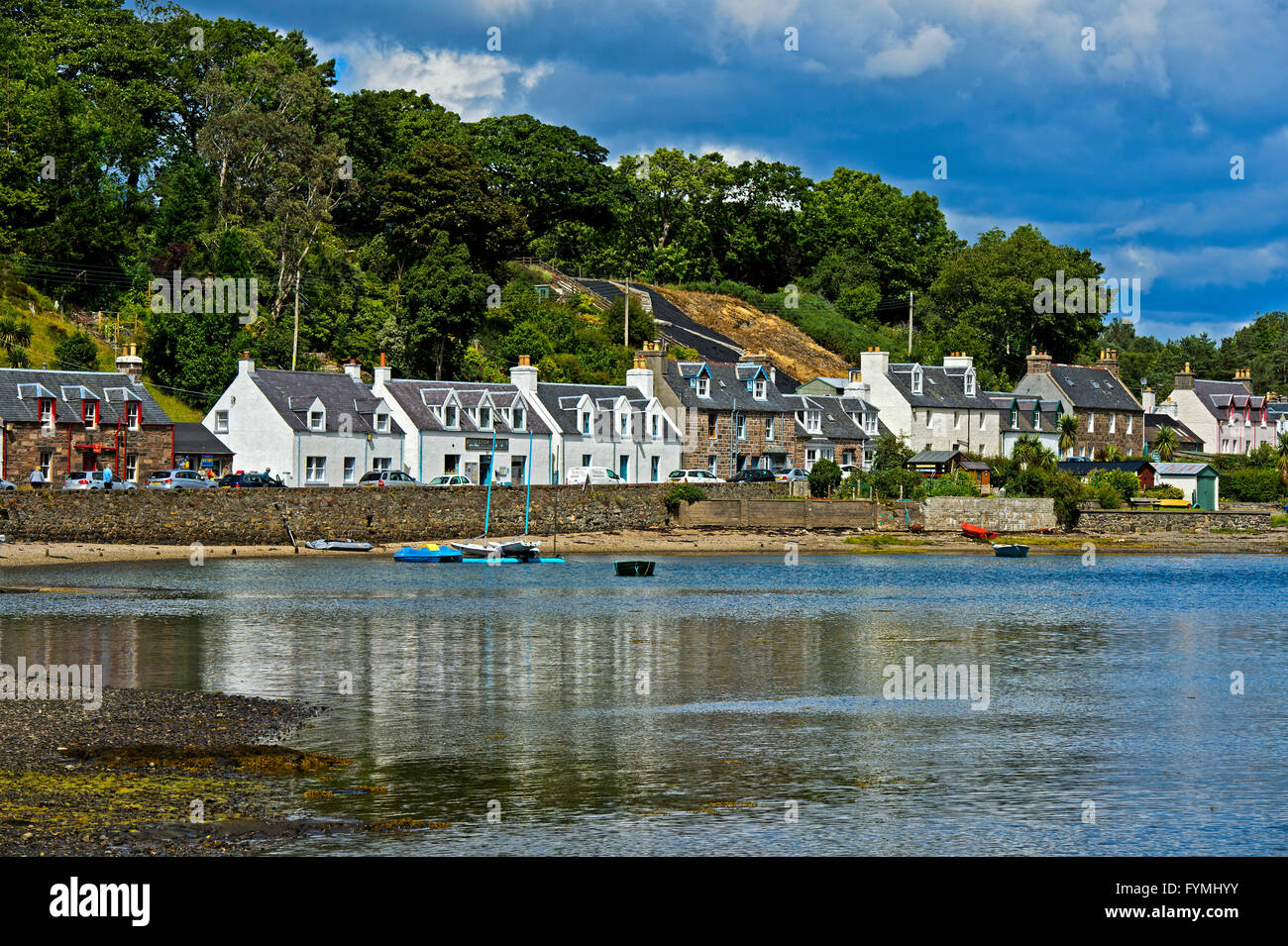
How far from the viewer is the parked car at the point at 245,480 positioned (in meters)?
79.6

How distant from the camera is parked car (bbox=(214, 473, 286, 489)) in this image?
79.6 meters

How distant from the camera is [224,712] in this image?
102ft

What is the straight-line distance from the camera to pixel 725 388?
108 metres

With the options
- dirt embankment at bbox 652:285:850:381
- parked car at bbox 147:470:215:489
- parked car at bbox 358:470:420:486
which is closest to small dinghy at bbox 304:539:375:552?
parked car at bbox 358:470:420:486

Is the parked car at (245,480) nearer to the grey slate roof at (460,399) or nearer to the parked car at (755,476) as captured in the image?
the grey slate roof at (460,399)

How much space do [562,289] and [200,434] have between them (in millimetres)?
53552

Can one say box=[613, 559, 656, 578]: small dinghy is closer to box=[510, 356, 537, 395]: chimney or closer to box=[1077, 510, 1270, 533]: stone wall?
box=[510, 356, 537, 395]: chimney

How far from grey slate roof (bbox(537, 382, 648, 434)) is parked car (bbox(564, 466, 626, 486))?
3.12 meters

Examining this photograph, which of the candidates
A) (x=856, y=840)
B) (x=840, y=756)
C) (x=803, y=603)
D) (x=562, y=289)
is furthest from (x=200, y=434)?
(x=856, y=840)

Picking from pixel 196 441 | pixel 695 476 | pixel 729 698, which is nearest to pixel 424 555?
pixel 196 441

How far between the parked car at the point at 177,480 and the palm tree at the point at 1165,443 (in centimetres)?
Result: 8385

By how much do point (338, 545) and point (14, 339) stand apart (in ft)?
85.5
